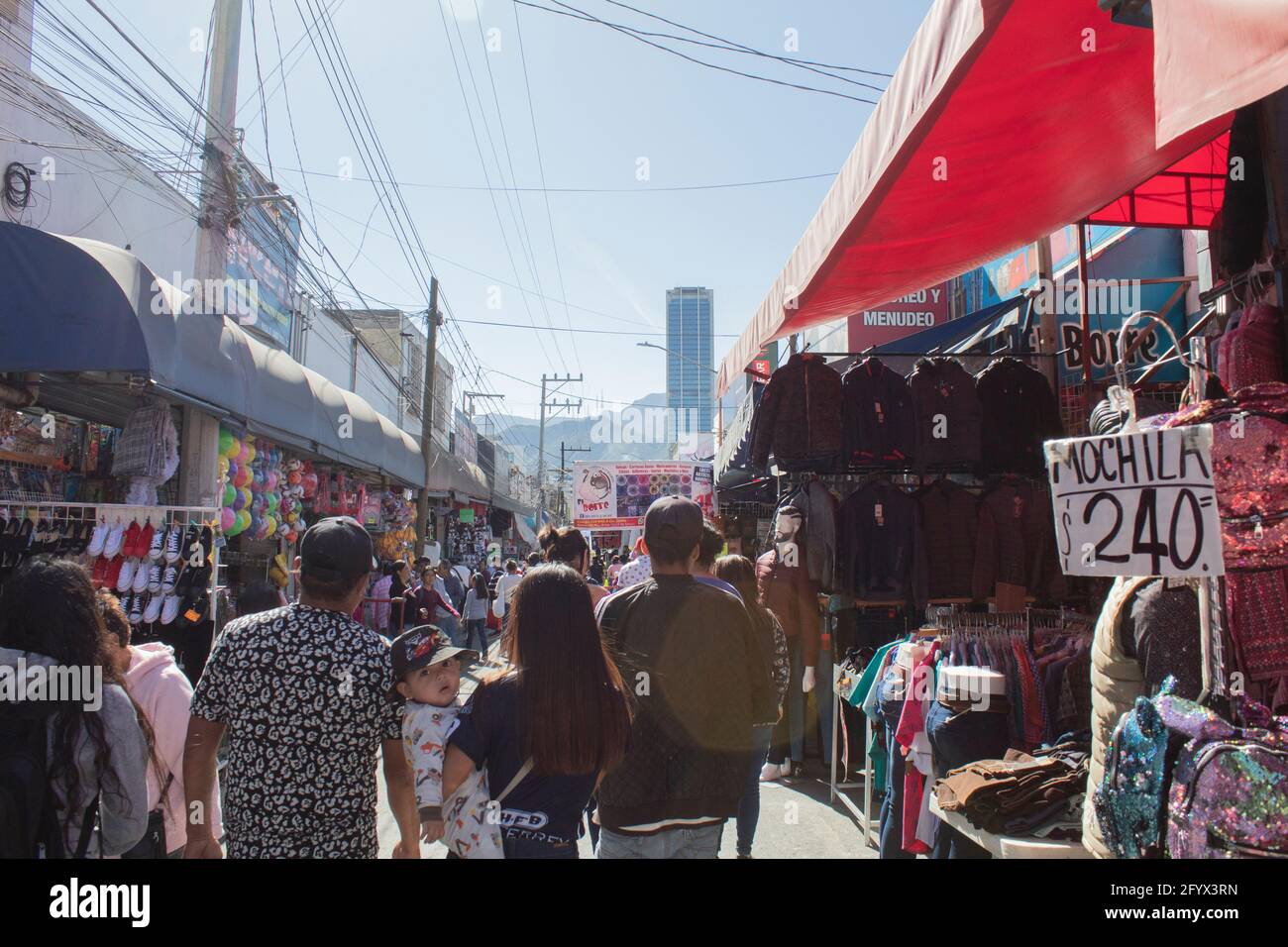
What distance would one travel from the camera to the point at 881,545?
18.2 ft

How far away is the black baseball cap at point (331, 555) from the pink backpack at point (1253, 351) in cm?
326

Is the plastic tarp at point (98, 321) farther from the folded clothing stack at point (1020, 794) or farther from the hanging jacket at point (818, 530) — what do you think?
the folded clothing stack at point (1020, 794)

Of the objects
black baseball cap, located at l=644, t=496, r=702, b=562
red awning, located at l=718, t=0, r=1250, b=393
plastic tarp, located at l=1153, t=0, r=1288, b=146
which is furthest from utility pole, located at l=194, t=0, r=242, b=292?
plastic tarp, located at l=1153, t=0, r=1288, b=146

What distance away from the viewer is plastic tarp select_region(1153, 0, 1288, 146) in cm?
180

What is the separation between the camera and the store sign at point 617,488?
15555mm

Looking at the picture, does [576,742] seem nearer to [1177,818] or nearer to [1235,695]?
[1177,818]

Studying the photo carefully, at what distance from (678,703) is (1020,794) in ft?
4.41

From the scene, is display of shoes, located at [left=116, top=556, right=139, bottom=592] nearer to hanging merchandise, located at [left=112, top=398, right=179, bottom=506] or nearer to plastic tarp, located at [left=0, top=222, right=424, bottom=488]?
hanging merchandise, located at [left=112, top=398, right=179, bottom=506]

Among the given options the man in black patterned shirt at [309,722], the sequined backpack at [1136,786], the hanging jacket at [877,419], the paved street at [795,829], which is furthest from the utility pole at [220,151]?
the sequined backpack at [1136,786]

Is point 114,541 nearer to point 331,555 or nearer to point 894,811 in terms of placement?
point 331,555

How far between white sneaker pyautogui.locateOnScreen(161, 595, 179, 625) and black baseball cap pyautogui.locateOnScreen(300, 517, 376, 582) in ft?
13.1

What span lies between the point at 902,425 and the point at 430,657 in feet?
13.3

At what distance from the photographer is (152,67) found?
310 inches

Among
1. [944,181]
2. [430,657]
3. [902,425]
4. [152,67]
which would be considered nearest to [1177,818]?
[430,657]
